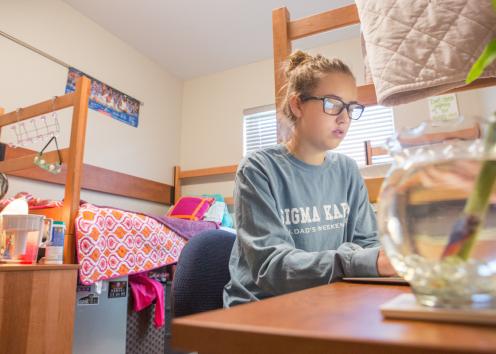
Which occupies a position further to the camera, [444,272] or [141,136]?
[141,136]

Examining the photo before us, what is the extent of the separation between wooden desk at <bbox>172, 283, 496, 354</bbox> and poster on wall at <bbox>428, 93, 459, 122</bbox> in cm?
266

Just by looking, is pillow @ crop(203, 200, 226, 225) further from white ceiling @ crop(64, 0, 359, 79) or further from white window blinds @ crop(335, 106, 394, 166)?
white ceiling @ crop(64, 0, 359, 79)

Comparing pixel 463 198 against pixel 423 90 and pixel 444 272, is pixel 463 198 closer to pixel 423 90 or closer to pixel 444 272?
pixel 444 272

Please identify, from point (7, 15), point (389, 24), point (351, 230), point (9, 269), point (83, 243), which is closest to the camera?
point (389, 24)

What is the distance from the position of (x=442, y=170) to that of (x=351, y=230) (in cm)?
77

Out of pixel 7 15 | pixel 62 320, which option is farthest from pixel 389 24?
pixel 7 15

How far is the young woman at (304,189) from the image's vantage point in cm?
73

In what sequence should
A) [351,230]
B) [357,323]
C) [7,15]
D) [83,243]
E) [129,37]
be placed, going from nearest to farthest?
[357,323] → [351,230] → [83,243] → [7,15] → [129,37]

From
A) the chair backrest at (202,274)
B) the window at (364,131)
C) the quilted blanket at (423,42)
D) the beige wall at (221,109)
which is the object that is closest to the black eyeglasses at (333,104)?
the quilted blanket at (423,42)

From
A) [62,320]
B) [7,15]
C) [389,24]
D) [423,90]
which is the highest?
[7,15]

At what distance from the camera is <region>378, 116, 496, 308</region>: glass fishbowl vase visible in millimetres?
250

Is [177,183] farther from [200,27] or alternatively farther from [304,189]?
[304,189]

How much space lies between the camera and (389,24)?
0.76m

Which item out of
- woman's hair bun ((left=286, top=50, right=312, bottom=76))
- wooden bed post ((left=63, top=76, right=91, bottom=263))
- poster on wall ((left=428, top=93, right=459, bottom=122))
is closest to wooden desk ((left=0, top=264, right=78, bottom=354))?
wooden bed post ((left=63, top=76, right=91, bottom=263))
